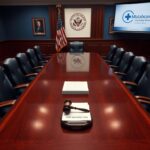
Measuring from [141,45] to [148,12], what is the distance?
3.87 feet

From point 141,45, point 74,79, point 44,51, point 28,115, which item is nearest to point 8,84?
point 74,79

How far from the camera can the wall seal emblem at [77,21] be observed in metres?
5.42

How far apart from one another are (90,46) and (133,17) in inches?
64.1

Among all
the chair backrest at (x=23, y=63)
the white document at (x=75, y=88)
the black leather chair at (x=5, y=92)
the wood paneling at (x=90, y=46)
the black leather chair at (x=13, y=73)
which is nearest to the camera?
the white document at (x=75, y=88)

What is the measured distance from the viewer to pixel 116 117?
1162mm

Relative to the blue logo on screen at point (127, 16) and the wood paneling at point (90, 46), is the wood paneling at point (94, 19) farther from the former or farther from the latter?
the blue logo on screen at point (127, 16)

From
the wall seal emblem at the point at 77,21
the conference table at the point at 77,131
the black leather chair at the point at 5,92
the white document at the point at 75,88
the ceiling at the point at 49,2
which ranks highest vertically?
the ceiling at the point at 49,2

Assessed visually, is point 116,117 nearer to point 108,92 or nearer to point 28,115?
point 108,92

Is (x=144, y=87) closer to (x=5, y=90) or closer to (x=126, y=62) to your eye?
(x=126, y=62)

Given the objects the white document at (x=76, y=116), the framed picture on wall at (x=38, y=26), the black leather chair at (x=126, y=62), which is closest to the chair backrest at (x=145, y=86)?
the black leather chair at (x=126, y=62)

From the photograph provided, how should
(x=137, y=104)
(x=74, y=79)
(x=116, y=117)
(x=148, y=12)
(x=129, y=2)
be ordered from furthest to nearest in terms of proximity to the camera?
(x=129, y=2)
(x=148, y=12)
(x=74, y=79)
(x=137, y=104)
(x=116, y=117)

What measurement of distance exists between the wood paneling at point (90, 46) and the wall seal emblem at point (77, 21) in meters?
0.47

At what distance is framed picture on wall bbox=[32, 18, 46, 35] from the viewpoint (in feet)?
17.9

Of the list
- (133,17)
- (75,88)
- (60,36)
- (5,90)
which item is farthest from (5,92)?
(133,17)
